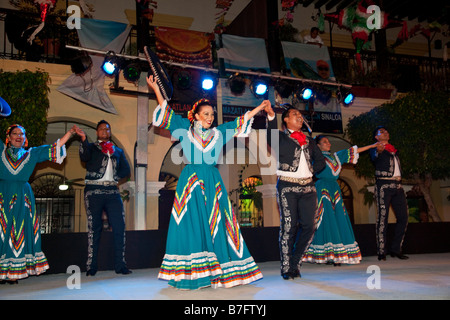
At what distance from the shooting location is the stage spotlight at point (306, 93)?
7914 millimetres

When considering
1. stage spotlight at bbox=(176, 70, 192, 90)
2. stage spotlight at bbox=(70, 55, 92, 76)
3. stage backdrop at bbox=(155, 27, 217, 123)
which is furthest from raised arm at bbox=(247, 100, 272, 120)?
stage spotlight at bbox=(70, 55, 92, 76)

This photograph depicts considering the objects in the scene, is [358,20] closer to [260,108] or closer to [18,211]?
[260,108]

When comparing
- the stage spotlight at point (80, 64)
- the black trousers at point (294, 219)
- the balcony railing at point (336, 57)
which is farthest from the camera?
the balcony railing at point (336, 57)

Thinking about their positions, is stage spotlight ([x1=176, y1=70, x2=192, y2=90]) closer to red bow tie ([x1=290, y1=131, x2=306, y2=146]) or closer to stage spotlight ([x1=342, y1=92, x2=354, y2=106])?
stage spotlight ([x1=342, y1=92, x2=354, y2=106])

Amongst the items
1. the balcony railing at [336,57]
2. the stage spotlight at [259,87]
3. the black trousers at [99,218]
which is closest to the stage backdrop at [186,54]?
the stage spotlight at [259,87]

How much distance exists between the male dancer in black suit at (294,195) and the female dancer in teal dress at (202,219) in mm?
534

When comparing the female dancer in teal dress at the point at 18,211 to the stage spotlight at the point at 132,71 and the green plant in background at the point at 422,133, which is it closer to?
the stage spotlight at the point at 132,71

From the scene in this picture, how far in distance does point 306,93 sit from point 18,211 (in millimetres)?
5254

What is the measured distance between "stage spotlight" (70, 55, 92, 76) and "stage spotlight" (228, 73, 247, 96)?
2441 mm

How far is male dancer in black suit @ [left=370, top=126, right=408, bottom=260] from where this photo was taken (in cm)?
591

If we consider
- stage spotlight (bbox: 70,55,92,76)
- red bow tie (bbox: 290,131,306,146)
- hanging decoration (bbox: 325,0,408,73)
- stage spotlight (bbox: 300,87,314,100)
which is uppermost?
hanging decoration (bbox: 325,0,408,73)

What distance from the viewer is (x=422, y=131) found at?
762 centimetres

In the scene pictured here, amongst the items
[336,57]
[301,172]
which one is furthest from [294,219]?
[336,57]
